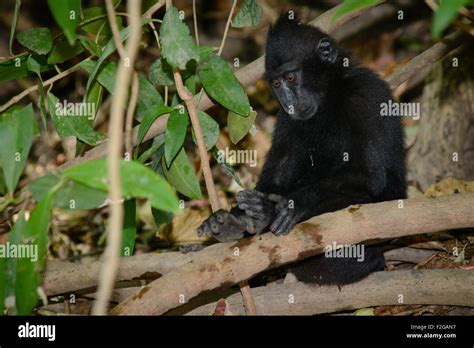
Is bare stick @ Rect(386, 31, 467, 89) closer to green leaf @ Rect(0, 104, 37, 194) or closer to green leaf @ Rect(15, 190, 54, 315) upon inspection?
green leaf @ Rect(0, 104, 37, 194)

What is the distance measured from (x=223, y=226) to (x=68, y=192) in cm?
183

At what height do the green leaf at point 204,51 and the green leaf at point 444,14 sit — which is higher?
the green leaf at point 204,51

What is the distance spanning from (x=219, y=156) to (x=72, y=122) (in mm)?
1077

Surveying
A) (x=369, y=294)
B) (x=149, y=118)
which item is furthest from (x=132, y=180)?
(x=369, y=294)

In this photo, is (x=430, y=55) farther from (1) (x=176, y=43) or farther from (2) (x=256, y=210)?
(1) (x=176, y=43)

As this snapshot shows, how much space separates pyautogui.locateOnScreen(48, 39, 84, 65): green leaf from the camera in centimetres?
489

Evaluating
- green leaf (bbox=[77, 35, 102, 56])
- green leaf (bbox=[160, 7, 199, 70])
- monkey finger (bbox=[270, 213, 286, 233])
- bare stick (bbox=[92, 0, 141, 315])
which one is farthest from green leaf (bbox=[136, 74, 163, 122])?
bare stick (bbox=[92, 0, 141, 315])

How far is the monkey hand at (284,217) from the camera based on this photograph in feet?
13.8

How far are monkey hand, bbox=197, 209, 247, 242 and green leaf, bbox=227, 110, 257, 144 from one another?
0.66 metres

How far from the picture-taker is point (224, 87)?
449 centimetres

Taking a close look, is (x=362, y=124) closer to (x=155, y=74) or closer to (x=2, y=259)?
(x=155, y=74)

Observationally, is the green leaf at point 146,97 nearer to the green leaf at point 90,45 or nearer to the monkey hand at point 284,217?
the green leaf at point 90,45

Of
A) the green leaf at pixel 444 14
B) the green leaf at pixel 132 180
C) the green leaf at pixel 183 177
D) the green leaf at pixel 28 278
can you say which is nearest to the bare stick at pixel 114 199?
the green leaf at pixel 132 180

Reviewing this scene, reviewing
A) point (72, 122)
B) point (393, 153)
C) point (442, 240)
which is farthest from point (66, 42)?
point (442, 240)
